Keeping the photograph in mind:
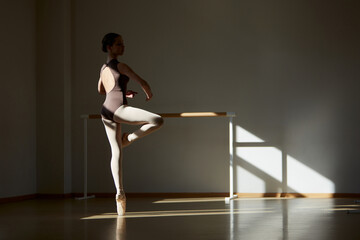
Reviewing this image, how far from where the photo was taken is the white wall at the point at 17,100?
508 centimetres

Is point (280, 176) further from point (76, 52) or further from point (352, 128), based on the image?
point (76, 52)

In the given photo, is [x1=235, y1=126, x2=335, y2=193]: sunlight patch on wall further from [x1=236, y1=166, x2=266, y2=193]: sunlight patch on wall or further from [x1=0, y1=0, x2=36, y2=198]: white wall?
[x1=0, y1=0, x2=36, y2=198]: white wall

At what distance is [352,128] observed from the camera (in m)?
5.25

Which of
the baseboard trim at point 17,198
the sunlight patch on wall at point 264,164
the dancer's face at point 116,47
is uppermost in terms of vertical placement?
the dancer's face at point 116,47

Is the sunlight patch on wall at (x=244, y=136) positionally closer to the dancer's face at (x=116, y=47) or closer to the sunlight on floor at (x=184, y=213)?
the sunlight on floor at (x=184, y=213)

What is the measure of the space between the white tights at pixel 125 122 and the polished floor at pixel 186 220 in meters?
0.35

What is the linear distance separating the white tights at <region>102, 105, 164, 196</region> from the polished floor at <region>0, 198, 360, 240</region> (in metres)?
0.35

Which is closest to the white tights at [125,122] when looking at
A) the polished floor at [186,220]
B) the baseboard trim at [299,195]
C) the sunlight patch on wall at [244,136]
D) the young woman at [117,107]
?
→ the young woman at [117,107]

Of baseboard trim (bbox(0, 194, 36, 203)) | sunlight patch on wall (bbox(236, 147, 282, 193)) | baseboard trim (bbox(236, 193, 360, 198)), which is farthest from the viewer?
sunlight patch on wall (bbox(236, 147, 282, 193))

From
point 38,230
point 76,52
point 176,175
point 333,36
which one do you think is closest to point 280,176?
point 176,175

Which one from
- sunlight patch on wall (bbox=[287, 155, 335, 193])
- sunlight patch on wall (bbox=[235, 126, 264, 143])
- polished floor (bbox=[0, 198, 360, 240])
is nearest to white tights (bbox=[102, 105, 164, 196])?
polished floor (bbox=[0, 198, 360, 240])

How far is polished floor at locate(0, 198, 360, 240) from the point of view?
9.29ft

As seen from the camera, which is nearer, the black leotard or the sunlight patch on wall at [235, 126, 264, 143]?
the black leotard

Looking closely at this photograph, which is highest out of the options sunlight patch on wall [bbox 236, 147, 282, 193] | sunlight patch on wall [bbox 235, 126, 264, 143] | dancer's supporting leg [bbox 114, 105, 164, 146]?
dancer's supporting leg [bbox 114, 105, 164, 146]
